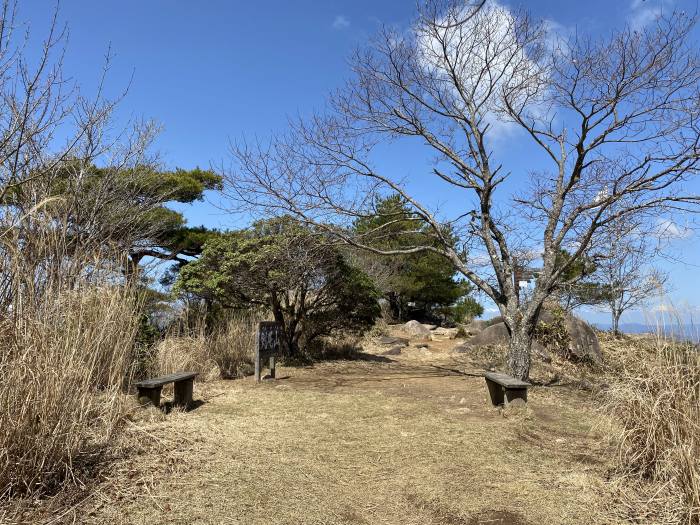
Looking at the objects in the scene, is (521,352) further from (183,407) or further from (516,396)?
(183,407)

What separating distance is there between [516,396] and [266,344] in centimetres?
408

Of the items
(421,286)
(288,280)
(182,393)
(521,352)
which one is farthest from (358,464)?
(421,286)

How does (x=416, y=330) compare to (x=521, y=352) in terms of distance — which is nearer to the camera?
(x=521, y=352)

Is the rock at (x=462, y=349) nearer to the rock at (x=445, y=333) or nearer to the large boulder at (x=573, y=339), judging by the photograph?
the large boulder at (x=573, y=339)

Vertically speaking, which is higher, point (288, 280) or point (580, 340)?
point (288, 280)

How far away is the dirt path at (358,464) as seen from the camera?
306 cm

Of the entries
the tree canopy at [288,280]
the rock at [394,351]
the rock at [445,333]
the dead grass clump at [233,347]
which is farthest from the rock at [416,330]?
the dead grass clump at [233,347]

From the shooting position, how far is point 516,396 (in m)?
5.77

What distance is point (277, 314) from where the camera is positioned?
32.9 feet

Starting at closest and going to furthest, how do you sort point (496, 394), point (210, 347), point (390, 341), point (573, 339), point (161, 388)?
point (161, 388)
point (496, 394)
point (210, 347)
point (573, 339)
point (390, 341)

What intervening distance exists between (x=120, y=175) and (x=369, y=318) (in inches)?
222

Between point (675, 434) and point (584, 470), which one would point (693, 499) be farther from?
point (584, 470)

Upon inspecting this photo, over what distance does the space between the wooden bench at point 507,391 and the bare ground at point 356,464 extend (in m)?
0.15

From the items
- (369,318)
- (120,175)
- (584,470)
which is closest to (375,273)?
(369,318)
